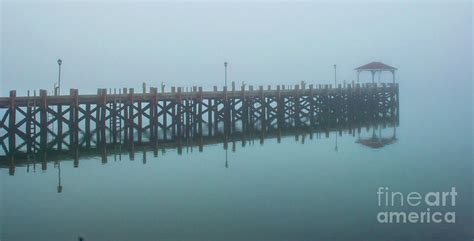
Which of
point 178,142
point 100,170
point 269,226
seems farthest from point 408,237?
point 178,142

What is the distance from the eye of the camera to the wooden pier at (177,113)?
1557cm

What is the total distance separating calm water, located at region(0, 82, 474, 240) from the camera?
9.08 meters

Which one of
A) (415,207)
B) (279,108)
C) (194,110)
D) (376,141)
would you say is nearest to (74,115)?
(194,110)

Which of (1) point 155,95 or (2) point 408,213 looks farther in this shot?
(1) point 155,95

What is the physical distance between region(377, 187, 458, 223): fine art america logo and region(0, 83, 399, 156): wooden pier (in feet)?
28.4

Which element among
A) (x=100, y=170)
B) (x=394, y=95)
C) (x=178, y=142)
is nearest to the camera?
(x=100, y=170)

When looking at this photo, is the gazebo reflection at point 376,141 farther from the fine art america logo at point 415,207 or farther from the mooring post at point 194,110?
the fine art america logo at point 415,207

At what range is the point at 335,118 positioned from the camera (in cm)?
2642

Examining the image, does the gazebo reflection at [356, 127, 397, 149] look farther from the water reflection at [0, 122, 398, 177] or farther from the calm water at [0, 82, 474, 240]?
the calm water at [0, 82, 474, 240]

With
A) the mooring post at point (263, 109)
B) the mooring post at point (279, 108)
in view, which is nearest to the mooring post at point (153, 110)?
the mooring post at point (263, 109)

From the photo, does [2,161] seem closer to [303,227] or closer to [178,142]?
[178,142]

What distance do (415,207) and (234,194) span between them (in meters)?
3.84

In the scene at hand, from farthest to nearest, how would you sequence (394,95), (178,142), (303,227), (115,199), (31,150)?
(394,95) → (178,142) → (31,150) → (115,199) → (303,227)

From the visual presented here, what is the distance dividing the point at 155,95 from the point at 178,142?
6.37ft
